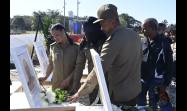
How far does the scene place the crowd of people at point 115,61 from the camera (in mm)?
2896

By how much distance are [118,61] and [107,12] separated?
0.38 m

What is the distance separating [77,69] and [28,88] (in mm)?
927

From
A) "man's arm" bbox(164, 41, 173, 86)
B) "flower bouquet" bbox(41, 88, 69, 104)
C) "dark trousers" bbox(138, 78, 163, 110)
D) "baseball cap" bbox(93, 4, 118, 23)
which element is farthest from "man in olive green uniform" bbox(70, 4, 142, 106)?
"dark trousers" bbox(138, 78, 163, 110)

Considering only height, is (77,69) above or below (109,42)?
below

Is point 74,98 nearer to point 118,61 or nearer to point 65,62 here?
point 118,61

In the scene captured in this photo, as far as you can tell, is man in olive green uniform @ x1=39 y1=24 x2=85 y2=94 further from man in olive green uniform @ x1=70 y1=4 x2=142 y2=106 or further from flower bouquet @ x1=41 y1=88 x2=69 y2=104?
man in olive green uniform @ x1=70 y1=4 x2=142 y2=106

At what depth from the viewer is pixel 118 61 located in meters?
2.91

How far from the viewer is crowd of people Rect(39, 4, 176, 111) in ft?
9.50

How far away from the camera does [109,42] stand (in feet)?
9.41

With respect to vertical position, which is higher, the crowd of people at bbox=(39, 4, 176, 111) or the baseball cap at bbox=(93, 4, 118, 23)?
the baseball cap at bbox=(93, 4, 118, 23)

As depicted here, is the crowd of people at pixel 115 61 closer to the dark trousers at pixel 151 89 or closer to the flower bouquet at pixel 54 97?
the dark trousers at pixel 151 89

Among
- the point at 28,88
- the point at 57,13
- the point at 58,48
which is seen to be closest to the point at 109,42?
the point at 28,88
